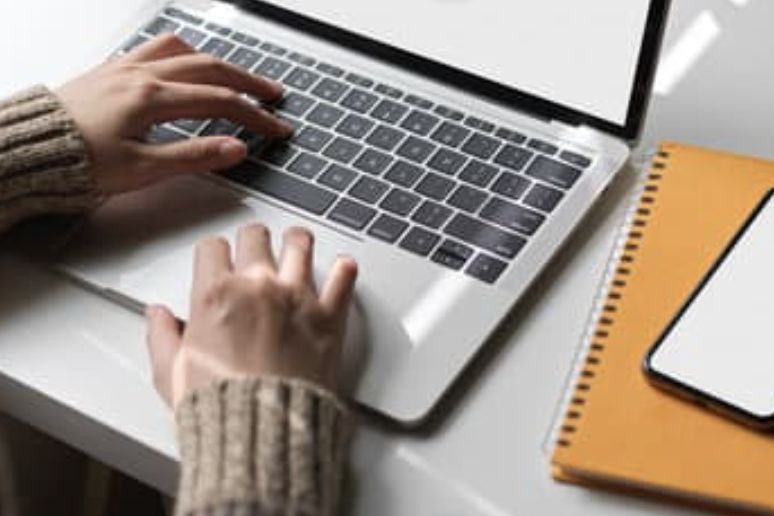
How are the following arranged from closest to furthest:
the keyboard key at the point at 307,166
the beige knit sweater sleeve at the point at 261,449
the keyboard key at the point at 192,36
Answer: the beige knit sweater sleeve at the point at 261,449, the keyboard key at the point at 307,166, the keyboard key at the point at 192,36

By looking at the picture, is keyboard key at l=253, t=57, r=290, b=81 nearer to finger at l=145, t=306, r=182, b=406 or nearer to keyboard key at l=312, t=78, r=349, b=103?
keyboard key at l=312, t=78, r=349, b=103

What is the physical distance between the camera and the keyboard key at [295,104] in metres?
0.88

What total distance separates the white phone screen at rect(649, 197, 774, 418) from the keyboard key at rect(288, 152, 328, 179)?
0.83 feet

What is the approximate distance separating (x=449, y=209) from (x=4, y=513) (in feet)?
1.62

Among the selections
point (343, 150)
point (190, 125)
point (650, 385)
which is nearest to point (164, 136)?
point (190, 125)

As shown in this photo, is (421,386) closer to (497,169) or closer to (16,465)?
(497,169)

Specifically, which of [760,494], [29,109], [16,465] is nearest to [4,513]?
[16,465]

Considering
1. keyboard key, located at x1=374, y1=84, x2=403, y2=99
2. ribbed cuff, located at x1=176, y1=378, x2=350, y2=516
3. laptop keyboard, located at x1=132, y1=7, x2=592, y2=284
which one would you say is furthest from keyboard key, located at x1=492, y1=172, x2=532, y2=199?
ribbed cuff, located at x1=176, y1=378, x2=350, y2=516

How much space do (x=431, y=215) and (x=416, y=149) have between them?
2.4 inches

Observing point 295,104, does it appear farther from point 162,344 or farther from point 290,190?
point 162,344

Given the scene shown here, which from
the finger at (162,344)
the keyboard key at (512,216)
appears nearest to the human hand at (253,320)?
the finger at (162,344)

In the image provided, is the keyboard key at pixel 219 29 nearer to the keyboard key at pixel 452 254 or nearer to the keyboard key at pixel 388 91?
the keyboard key at pixel 388 91

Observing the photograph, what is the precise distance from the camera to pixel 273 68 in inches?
35.8

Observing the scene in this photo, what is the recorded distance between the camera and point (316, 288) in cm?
76
